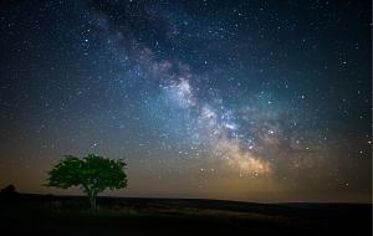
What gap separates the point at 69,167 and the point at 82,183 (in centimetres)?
305

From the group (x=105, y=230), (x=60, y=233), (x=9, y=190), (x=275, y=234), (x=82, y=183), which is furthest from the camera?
(x=9, y=190)

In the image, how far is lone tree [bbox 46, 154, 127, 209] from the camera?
211 feet

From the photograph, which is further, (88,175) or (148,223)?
(88,175)

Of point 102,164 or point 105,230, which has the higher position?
point 102,164

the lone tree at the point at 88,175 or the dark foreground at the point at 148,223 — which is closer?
the dark foreground at the point at 148,223

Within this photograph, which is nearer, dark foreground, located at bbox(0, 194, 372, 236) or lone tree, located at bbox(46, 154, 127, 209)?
dark foreground, located at bbox(0, 194, 372, 236)

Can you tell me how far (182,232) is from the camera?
34688 millimetres

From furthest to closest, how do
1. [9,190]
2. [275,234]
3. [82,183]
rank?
1. [9,190]
2. [82,183]
3. [275,234]

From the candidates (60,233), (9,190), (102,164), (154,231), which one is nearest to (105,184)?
(102,164)

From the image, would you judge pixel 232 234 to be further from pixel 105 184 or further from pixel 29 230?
pixel 105 184

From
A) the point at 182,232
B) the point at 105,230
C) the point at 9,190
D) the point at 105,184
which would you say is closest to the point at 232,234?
the point at 182,232

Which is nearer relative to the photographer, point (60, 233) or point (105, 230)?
point (60, 233)

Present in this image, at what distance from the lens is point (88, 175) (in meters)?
64.4

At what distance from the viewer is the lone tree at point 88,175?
6431cm
